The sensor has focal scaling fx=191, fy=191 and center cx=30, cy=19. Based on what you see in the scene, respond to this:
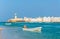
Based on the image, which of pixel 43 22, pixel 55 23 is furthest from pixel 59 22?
pixel 43 22

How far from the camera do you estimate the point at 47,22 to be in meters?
20.1

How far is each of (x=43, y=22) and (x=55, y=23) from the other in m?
1.69

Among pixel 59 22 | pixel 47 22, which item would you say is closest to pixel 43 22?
pixel 47 22

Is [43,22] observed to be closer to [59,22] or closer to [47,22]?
[47,22]

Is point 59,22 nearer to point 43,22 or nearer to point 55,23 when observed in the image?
point 55,23

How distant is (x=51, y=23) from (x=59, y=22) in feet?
3.07

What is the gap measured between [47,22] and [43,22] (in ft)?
2.27

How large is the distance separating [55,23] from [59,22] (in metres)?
0.46

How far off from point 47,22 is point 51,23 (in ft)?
1.79

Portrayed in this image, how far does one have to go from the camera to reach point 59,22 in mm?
20672

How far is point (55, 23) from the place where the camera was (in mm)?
20609

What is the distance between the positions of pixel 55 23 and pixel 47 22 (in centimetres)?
103

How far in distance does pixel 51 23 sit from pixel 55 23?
491 millimetres
